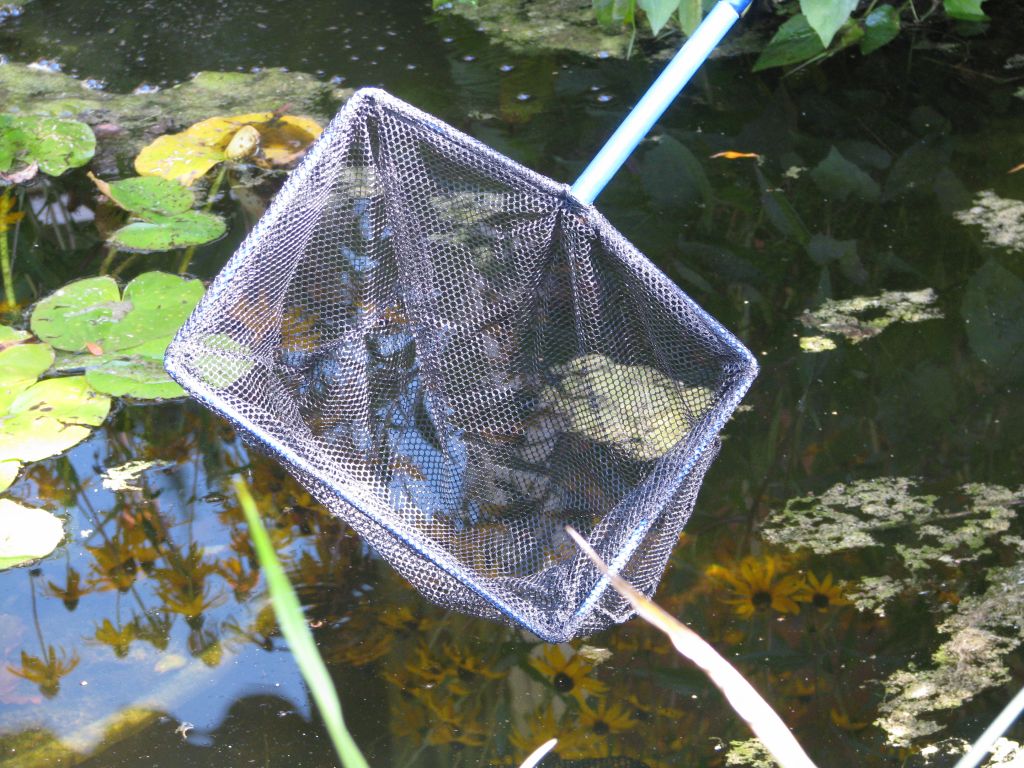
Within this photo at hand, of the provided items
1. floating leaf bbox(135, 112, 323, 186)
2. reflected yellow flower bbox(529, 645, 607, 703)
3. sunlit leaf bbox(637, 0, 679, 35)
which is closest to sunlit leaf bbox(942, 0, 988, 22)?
sunlit leaf bbox(637, 0, 679, 35)

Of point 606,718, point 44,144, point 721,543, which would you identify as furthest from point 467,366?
point 44,144

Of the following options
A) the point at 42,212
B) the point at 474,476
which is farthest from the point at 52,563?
the point at 42,212

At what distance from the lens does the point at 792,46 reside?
3211 mm

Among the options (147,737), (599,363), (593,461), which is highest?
(599,363)

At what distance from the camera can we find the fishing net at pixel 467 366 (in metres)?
1.44

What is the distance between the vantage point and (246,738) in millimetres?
1471

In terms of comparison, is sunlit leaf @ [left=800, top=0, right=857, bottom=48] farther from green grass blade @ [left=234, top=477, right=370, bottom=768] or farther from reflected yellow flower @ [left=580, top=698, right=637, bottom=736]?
green grass blade @ [left=234, top=477, right=370, bottom=768]

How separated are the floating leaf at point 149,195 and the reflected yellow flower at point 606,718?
162 cm

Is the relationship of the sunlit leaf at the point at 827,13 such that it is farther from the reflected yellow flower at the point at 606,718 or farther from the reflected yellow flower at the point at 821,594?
the reflected yellow flower at the point at 606,718

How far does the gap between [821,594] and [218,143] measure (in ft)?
6.33

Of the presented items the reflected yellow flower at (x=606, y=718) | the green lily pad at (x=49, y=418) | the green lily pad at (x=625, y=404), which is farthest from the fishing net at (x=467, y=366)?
the green lily pad at (x=49, y=418)

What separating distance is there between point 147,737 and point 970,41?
3221 millimetres

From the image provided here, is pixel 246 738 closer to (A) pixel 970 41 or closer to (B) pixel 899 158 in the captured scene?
(B) pixel 899 158

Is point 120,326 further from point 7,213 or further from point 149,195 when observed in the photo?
point 7,213
